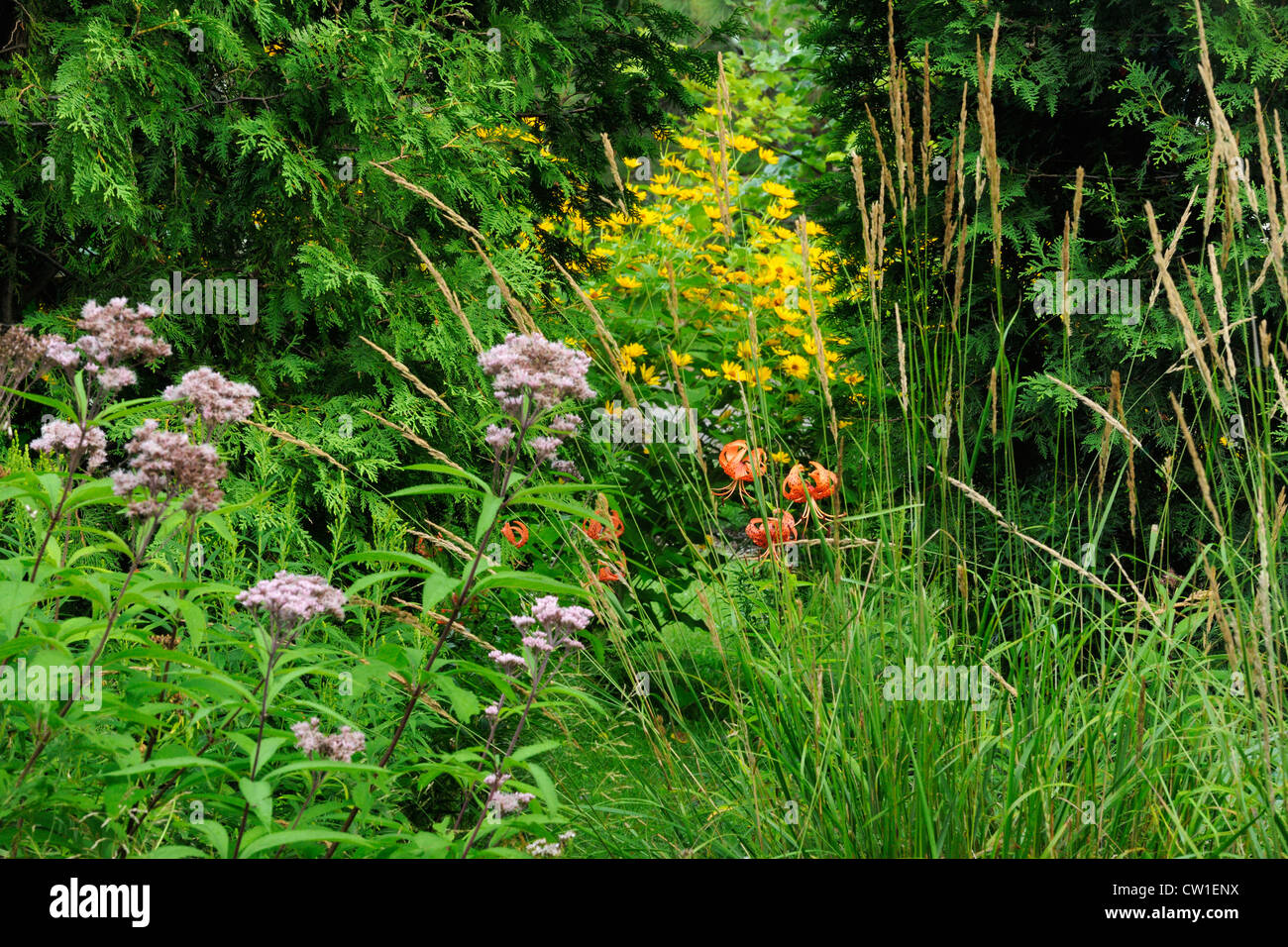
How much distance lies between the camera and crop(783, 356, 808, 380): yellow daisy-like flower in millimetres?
4656

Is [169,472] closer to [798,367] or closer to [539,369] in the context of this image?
[539,369]

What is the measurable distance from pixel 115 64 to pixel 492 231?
4.66ft

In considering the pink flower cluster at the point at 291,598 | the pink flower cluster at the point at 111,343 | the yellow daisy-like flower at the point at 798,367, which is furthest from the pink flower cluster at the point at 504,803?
the yellow daisy-like flower at the point at 798,367

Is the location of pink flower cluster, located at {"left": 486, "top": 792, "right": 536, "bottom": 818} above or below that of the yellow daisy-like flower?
below

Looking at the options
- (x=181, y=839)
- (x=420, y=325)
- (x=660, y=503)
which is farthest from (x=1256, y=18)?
(x=181, y=839)

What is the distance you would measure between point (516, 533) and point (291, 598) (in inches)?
88.6

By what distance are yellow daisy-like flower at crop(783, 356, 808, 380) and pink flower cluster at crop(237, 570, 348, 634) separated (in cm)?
321

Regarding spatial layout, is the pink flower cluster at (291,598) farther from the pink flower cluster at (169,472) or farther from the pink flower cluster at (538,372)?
the pink flower cluster at (538,372)

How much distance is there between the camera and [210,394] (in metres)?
1.74

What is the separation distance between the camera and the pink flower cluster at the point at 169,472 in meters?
1.57

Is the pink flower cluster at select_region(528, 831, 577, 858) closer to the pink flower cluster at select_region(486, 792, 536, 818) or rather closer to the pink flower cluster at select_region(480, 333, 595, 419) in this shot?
the pink flower cluster at select_region(486, 792, 536, 818)

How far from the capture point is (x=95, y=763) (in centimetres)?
206

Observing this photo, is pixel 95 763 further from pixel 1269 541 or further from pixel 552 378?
pixel 1269 541

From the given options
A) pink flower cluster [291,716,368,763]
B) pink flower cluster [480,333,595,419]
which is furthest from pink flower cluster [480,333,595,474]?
pink flower cluster [291,716,368,763]
